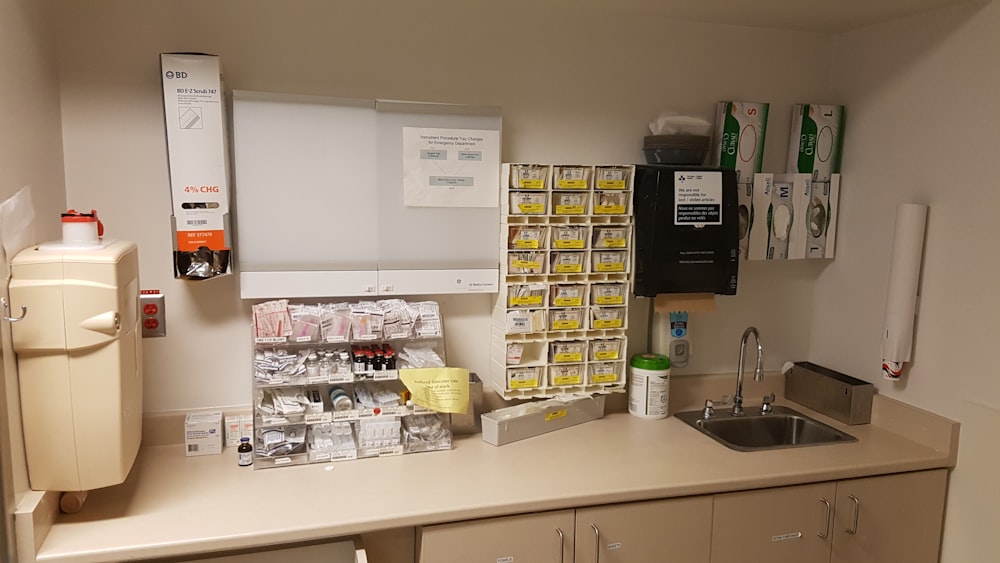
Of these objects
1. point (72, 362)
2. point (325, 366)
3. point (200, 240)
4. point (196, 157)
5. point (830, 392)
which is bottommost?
point (830, 392)

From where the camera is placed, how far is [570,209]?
2.22 m

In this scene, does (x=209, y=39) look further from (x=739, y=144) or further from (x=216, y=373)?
(x=739, y=144)

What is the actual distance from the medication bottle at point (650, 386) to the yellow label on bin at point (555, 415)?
1.02ft

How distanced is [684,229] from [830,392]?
0.85m

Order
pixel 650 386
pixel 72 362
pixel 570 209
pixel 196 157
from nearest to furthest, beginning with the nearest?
pixel 72 362 → pixel 196 157 → pixel 570 209 → pixel 650 386

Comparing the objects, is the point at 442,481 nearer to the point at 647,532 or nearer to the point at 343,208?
the point at 647,532

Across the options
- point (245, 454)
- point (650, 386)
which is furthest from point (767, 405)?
point (245, 454)

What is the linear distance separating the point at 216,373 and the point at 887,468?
6.90 ft

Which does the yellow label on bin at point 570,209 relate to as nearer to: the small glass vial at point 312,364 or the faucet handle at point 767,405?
the small glass vial at point 312,364

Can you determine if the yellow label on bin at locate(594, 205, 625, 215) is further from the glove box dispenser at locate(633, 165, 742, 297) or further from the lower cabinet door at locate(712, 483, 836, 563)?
the lower cabinet door at locate(712, 483, 836, 563)

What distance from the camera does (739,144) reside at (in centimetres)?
247

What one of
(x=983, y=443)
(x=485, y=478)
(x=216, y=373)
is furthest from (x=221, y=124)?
(x=983, y=443)

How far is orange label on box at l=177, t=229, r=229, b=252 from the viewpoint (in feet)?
6.26

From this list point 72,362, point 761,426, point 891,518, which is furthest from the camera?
point 761,426
